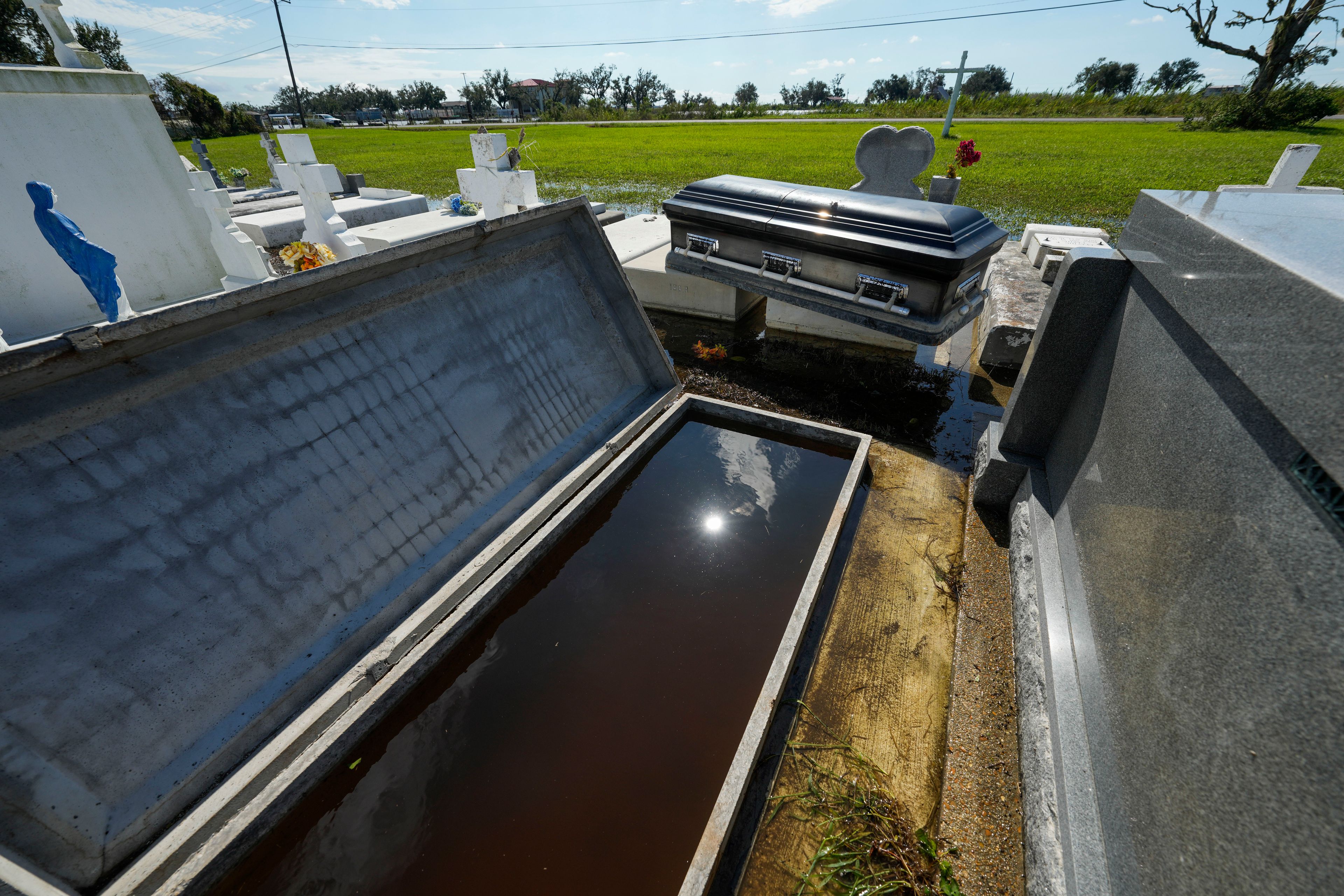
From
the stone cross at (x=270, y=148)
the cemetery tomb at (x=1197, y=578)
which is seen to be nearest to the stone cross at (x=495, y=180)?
the cemetery tomb at (x=1197, y=578)

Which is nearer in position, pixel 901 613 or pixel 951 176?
pixel 901 613

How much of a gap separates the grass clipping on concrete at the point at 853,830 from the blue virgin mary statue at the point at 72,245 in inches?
197

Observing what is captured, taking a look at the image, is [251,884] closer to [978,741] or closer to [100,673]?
[100,673]

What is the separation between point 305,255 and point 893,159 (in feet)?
23.9

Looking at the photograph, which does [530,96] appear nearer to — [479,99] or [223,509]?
[479,99]

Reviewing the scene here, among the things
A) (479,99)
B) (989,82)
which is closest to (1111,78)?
(989,82)

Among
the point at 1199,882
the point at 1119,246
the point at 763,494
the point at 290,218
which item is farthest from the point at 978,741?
the point at 290,218

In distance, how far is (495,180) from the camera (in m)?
5.36

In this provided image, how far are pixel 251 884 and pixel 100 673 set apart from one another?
3.31 feet

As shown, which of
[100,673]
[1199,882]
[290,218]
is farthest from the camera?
[290,218]

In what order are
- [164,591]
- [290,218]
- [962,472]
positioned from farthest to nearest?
[290,218] < [962,472] < [164,591]

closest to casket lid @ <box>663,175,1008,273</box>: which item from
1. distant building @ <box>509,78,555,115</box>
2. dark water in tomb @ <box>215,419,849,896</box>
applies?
dark water in tomb @ <box>215,419,849,896</box>

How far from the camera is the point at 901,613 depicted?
328 cm

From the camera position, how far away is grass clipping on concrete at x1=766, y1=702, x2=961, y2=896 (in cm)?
213
